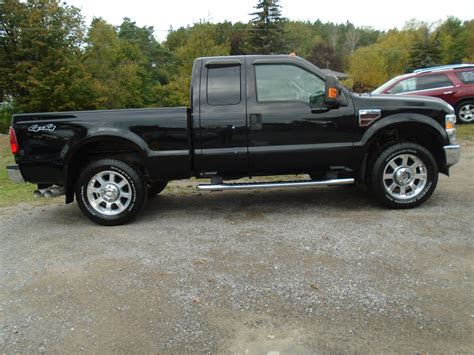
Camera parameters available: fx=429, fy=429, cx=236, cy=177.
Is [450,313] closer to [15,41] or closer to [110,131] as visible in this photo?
[110,131]

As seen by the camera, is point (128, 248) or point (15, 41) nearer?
point (128, 248)

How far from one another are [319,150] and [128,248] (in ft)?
8.28

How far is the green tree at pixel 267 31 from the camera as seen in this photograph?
51.3 metres

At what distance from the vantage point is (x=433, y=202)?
565cm

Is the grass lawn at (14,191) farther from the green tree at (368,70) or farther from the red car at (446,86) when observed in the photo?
the green tree at (368,70)

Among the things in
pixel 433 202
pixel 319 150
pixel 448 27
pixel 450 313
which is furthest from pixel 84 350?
pixel 448 27

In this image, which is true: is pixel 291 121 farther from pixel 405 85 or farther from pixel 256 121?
pixel 405 85

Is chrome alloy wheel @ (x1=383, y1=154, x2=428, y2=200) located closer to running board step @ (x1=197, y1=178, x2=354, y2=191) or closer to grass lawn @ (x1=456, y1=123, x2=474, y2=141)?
running board step @ (x1=197, y1=178, x2=354, y2=191)

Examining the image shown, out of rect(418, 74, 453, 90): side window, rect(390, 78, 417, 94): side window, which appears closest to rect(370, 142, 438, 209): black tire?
rect(390, 78, 417, 94): side window

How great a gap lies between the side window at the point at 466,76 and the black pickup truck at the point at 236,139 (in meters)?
7.72

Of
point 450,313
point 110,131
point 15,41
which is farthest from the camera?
point 15,41

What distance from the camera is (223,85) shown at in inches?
206

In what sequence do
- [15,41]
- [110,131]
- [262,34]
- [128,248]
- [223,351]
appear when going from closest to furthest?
[223,351] → [128,248] → [110,131] → [15,41] → [262,34]

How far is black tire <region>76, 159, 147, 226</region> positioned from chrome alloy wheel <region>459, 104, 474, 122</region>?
409 inches
